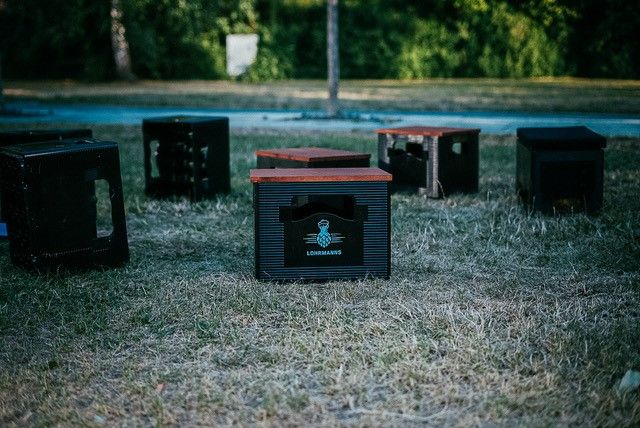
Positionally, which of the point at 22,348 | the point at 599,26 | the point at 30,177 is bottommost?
the point at 22,348

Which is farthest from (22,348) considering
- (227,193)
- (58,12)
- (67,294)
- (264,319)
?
(58,12)

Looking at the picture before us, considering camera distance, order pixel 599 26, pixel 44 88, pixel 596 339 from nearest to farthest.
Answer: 1. pixel 596 339
2. pixel 599 26
3. pixel 44 88

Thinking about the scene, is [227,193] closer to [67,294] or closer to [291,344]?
[67,294]

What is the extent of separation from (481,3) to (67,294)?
22.8 m

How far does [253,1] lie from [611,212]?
2403 centimetres

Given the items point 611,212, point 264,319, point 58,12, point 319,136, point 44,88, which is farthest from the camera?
point 44,88

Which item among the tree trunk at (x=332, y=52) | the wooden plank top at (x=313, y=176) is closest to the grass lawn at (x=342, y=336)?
the wooden plank top at (x=313, y=176)

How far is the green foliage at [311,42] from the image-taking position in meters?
25.5

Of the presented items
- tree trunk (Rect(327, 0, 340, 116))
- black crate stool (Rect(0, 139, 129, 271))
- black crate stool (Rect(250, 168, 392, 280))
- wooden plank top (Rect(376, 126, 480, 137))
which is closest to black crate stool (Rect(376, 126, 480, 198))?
wooden plank top (Rect(376, 126, 480, 137))

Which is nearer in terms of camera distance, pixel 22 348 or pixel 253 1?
pixel 22 348

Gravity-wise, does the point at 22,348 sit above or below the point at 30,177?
below

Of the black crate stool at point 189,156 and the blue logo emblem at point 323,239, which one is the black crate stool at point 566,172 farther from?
the black crate stool at point 189,156

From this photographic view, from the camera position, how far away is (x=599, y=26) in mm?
14812

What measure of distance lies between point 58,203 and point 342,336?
6.18 ft
